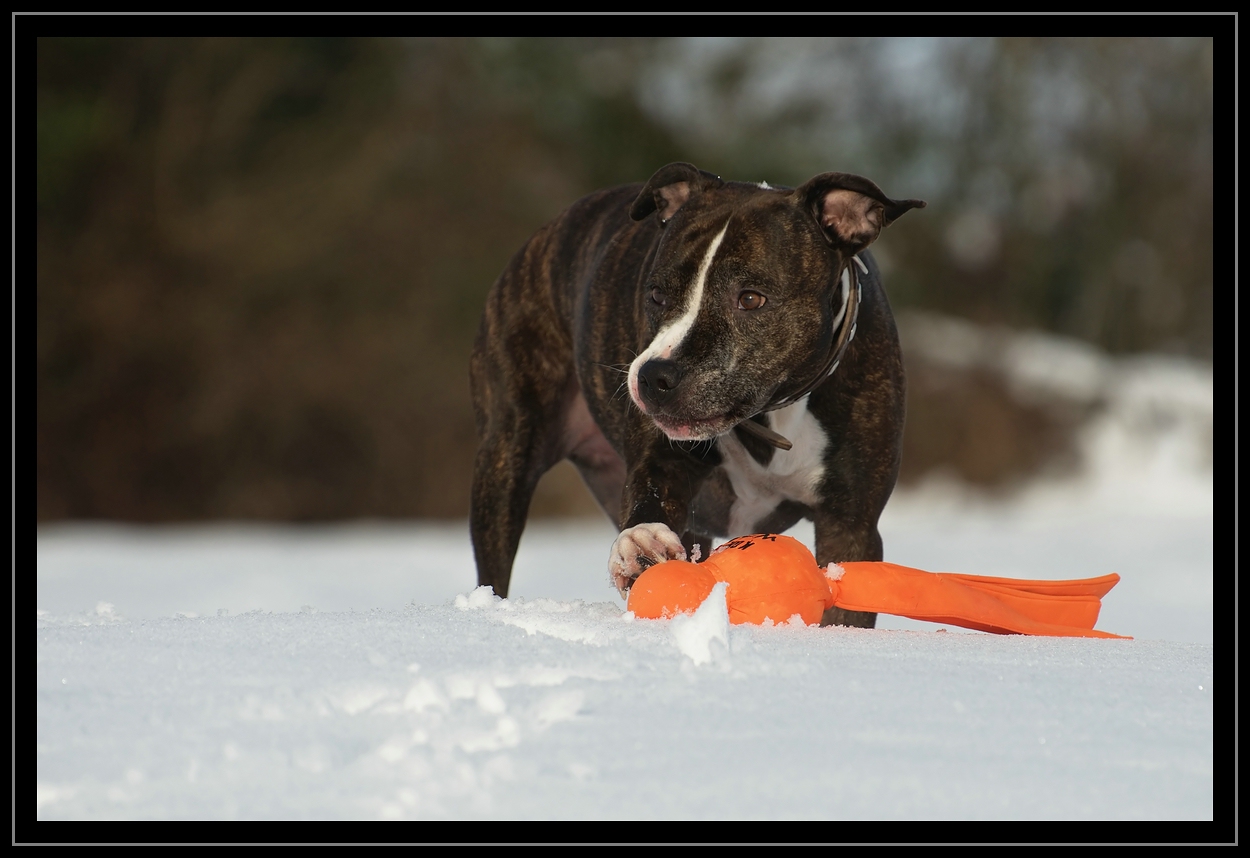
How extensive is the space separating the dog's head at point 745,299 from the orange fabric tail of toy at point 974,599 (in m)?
0.60

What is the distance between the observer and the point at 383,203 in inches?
609

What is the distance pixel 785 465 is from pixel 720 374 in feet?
1.67

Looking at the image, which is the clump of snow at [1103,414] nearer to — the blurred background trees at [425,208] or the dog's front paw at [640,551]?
the blurred background trees at [425,208]

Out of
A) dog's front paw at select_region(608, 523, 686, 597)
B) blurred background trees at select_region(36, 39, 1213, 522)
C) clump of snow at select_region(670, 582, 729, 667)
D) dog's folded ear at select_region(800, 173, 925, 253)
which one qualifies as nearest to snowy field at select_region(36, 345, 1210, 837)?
clump of snow at select_region(670, 582, 729, 667)

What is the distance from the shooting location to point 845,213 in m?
3.72

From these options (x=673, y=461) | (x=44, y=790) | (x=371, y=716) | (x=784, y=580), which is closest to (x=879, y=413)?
(x=673, y=461)

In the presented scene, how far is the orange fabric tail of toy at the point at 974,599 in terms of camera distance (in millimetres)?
3084

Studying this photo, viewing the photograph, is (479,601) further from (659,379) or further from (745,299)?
(745,299)

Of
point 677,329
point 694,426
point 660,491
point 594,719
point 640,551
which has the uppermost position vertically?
point 677,329

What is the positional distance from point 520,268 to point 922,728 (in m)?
3.16

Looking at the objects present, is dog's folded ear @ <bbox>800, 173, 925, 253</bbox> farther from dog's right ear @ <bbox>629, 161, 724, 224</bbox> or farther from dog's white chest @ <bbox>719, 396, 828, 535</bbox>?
dog's white chest @ <bbox>719, 396, 828, 535</bbox>

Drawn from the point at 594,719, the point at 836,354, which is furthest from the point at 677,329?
the point at 594,719

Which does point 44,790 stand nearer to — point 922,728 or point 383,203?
point 922,728

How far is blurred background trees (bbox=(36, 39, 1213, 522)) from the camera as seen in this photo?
556 inches
